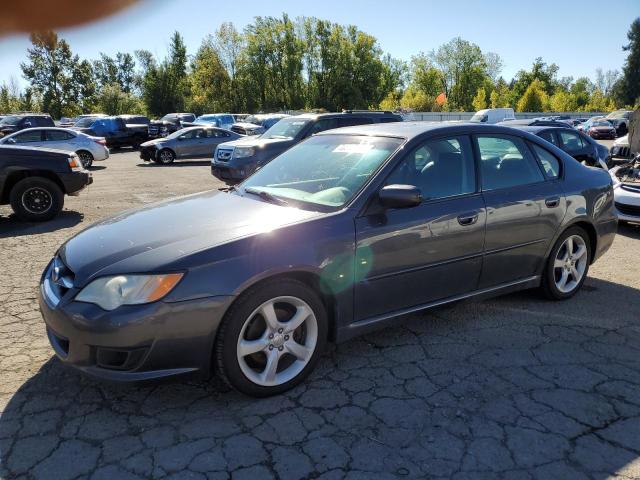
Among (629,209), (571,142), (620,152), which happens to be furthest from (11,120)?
(629,209)

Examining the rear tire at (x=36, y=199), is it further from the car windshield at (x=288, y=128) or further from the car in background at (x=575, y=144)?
the car in background at (x=575, y=144)

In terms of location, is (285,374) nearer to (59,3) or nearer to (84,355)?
(84,355)

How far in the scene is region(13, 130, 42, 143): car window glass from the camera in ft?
52.7

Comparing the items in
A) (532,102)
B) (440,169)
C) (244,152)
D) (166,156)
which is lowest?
(166,156)

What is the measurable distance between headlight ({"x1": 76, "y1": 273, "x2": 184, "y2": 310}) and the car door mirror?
1.35m

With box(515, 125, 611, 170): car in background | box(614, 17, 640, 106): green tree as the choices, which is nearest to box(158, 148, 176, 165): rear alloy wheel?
box(515, 125, 611, 170): car in background

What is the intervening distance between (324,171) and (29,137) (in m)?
15.5

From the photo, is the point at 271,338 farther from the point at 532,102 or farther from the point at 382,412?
the point at 532,102

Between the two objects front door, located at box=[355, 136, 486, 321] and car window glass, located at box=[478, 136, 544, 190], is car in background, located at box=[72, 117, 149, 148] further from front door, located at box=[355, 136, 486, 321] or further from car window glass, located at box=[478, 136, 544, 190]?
front door, located at box=[355, 136, 486, 321]

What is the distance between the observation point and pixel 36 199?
8.37 m

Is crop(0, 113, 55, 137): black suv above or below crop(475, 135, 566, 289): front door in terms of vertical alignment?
above

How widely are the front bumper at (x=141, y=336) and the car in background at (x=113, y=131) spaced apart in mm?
24303

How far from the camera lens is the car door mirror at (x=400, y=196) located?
3264 mm

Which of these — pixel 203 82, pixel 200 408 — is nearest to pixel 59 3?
pixel 200 408
